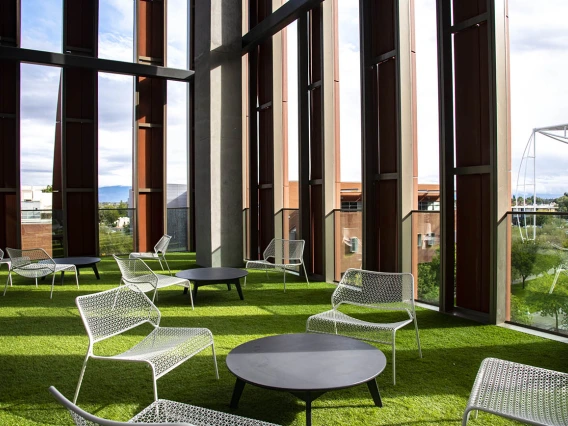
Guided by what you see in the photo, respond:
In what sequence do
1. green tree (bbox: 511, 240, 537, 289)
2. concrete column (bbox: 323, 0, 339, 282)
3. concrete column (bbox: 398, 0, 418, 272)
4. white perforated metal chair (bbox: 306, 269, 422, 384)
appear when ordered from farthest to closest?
1. concrete column (bbox: 323, 0, 339, 282)
2. concrete column (bbox: 398, 0, 418, 272)
3. green tree (bbox: 511, 240, 537, 289)
4. white perforated metal chair (bbox: 306, 269, 422, 384)

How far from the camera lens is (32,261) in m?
6.91

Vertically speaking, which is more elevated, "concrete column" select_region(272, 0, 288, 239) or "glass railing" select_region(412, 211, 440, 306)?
"concrete column" select_region(272, 0, 288, 239)

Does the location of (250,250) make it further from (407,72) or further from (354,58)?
(407,72)

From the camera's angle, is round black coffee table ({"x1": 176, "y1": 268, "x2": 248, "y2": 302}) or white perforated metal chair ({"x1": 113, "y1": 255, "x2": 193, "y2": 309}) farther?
round black coffee table ({"x1": 176, "y1": 268, "x2": 248, "y2": 302})

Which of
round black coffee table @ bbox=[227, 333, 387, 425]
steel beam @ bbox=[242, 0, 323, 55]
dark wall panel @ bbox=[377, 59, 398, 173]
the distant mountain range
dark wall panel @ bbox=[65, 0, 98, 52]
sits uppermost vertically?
dark wall panel @ bbox=[65, 0, 98, 52]

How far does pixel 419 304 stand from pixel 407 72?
3.06 m

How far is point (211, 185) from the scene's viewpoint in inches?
374

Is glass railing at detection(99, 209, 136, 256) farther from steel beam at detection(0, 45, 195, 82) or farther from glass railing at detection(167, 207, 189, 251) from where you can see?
steel beam at detection(0, 45, 195, 82)

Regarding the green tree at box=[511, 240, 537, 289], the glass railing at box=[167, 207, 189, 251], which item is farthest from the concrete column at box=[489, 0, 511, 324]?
the glass railing at box=[167, 207, 189, 251]

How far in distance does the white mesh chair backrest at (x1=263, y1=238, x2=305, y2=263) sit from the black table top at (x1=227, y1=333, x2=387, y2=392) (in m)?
4.05

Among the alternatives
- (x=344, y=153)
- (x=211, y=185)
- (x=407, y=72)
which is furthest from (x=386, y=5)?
(x=211, y=185)

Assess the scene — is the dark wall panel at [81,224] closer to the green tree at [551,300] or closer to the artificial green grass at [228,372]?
the artificial green grass at [228,372]

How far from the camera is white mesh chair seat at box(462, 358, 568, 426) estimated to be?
82.6 inches

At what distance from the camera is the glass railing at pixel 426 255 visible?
5.89 metres
